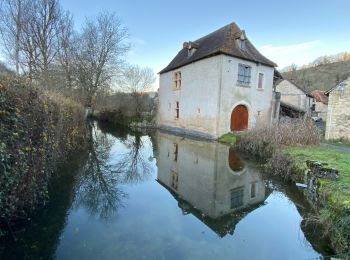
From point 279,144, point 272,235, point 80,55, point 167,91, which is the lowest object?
point 272,235

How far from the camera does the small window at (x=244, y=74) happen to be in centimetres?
1880

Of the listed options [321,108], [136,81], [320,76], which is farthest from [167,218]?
[320,76]

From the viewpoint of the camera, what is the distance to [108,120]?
35.6m

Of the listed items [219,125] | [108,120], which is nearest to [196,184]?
[219,125]

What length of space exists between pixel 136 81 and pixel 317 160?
32.4 metres

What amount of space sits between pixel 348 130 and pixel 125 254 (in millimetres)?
16983

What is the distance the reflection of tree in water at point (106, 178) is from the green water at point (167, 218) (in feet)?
0.09

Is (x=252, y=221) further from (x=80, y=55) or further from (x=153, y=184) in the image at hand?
(x=80, y=55)

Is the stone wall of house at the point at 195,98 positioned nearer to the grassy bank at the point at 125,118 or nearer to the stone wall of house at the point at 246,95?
the stone wall of house at the point at 246,95

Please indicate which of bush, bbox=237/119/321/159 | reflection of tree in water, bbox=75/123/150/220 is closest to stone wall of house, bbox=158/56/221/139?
bush, bbox=237/119/321/159

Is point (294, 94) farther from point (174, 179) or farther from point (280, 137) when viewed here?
point (174, 179)

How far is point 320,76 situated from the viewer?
6356 cm

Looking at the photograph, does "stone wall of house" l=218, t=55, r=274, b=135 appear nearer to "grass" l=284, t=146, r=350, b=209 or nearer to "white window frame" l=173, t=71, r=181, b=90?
"white window frame" l=173, t=71, r=181, b=90

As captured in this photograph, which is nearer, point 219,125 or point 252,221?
point 252,221
